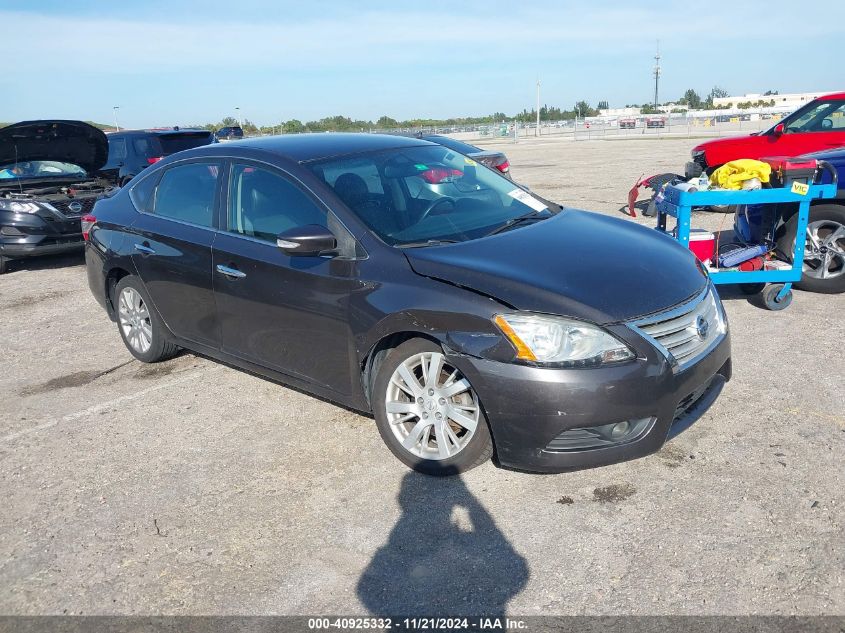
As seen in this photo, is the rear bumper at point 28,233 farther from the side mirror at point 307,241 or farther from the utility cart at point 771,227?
the utility cart at point 771,227

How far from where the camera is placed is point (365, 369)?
12.5 ft

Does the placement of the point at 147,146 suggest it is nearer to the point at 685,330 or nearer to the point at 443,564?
the point at 685,330

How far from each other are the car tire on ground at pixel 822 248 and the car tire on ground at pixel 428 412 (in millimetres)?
4018

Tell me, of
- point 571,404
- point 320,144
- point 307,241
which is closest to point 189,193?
point 320,144

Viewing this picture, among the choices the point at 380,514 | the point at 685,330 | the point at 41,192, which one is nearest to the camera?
the point at 380,514

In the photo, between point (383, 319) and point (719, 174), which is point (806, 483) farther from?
point (719, 174)

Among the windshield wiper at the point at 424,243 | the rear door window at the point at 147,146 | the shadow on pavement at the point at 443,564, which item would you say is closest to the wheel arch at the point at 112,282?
the windshield wiper at the point at 424,243

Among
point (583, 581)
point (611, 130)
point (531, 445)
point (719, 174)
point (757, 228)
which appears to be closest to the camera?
point (583, 581)

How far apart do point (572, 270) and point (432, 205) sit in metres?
1.07

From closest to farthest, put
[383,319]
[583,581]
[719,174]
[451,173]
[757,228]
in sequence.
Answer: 1. [583,581]
2. [383,319]
3. [451,173]
4. [719,174]
5. [757,228]

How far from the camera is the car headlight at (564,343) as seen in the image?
3.18 m

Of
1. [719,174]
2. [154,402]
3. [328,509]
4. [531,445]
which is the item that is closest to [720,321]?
[531,445]

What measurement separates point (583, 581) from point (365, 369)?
Answer: 1.57 metres

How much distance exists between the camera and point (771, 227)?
20.6 feet
